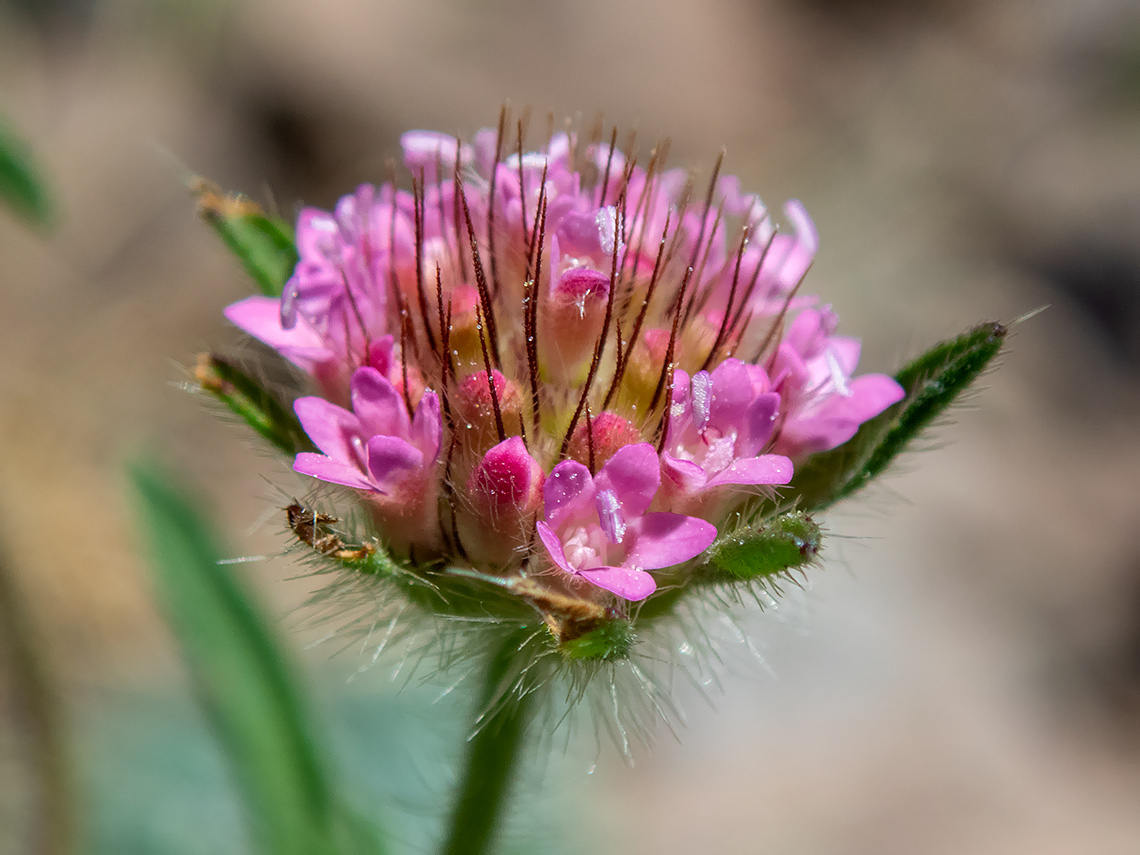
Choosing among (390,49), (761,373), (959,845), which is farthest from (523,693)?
(390,49)

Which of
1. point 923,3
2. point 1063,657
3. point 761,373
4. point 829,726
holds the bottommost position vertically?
point 829,726

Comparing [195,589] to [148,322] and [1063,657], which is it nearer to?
[148,322]

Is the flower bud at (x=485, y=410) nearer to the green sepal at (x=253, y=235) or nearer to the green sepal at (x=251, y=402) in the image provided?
the green sepal at (x=251, y=402)

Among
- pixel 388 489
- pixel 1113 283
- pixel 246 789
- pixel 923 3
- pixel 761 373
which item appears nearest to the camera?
pixel 388 489

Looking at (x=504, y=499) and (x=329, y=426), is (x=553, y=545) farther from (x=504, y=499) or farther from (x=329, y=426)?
(x=329, y=426)

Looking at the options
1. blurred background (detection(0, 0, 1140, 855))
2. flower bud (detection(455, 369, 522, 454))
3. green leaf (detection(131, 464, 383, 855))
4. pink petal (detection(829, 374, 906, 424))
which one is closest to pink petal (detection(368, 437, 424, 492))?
flower bud (detection(455, 369, 522, 454))

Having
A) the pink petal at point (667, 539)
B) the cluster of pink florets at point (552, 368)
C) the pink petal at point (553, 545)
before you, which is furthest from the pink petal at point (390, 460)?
the pink petal at point (667, 539)

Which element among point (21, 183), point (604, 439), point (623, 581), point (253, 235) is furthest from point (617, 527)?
point (21, 183)
